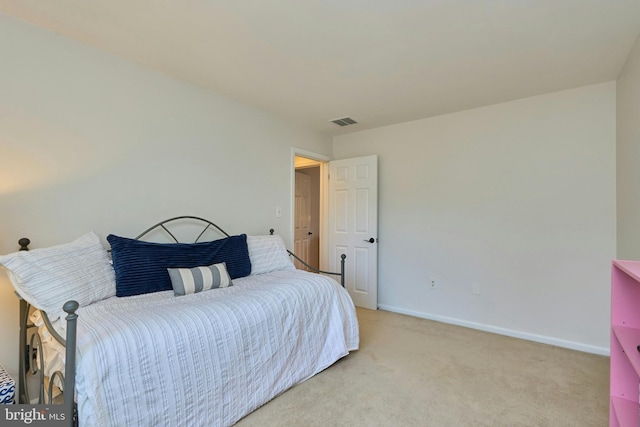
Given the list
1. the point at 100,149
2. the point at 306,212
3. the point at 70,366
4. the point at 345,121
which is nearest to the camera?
the point at 70,366

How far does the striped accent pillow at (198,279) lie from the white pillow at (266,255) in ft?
1.43

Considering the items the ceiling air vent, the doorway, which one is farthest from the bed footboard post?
the doorway

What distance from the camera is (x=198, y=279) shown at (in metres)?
2.17

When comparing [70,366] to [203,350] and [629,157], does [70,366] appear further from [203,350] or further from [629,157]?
[629,157]

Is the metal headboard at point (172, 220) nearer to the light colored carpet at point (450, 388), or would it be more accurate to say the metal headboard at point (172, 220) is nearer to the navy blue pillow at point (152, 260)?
the navy blue pillow at point (152, 260)

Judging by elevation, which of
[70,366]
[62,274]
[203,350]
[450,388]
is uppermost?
[62,274]

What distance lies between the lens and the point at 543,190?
2898 mm

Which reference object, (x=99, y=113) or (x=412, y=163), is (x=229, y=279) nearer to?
(x=99, y=113)

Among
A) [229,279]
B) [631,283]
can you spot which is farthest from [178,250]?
[631,283]

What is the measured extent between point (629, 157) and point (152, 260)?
11.3 feet

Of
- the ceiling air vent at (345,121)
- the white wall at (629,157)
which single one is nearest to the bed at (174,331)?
the ceiling air vent at (345,121)

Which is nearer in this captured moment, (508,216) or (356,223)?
(508,216)

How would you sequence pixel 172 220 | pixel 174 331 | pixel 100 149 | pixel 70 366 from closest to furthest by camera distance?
pixel 70 366
pixel 174 331
pixel 100 149
pixel 172 220

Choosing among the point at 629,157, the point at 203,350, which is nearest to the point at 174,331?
the point at 203,350
